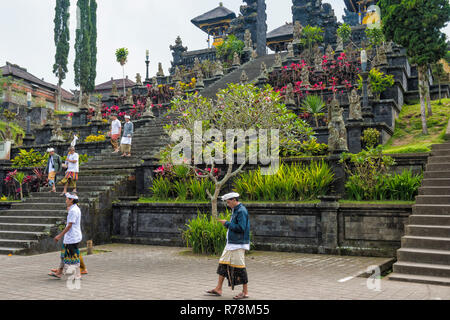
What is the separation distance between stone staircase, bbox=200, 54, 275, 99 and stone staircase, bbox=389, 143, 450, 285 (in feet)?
46.9

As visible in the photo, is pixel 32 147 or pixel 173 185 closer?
pixel 173 185

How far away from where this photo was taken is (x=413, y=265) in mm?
7617

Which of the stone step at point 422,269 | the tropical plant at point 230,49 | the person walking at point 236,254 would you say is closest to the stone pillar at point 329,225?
the stone step at point 422,269

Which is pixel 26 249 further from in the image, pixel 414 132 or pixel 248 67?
pixel 248 67

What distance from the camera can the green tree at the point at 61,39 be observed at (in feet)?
125

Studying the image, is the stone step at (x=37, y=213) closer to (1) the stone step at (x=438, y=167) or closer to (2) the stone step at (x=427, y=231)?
(2) the stone step at (x=427, y=231)

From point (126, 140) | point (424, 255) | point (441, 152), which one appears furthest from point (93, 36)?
point (424, 255)

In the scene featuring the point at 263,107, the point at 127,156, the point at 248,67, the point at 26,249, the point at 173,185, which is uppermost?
the point at 248,67

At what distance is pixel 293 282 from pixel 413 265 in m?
2.41

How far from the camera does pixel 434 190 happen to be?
9.62 meters

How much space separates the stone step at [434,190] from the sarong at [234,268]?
581 cm

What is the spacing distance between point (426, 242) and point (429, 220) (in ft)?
2.49

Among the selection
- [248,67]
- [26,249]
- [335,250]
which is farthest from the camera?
[248,67]
